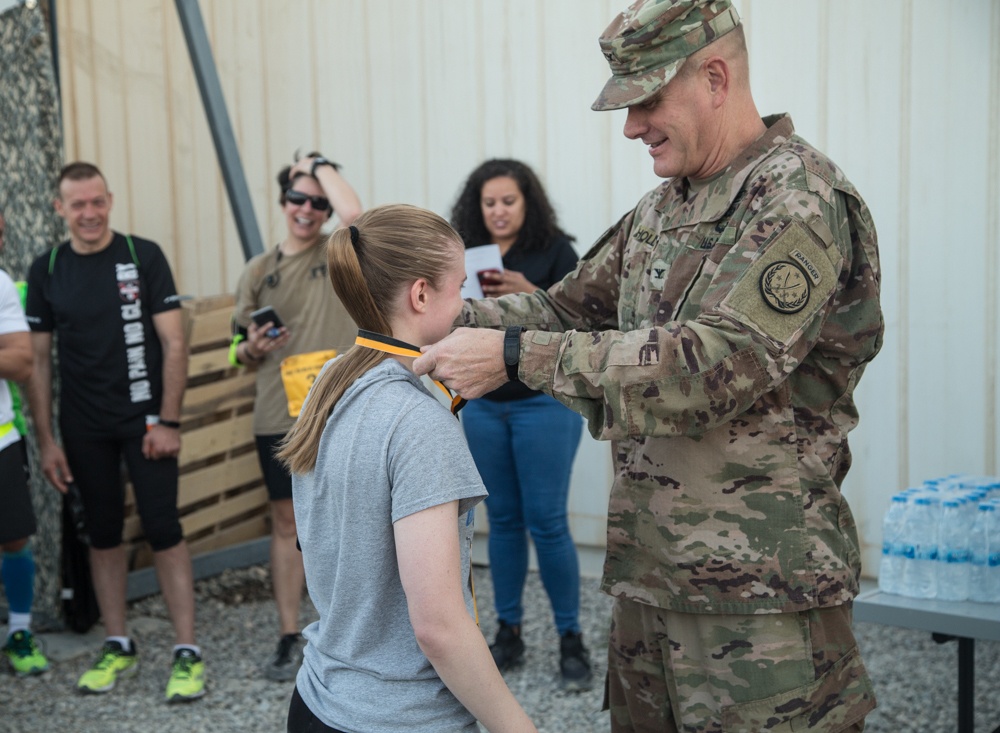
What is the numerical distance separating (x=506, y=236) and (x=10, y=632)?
8.60ft

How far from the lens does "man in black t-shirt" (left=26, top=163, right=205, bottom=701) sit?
14.0 ft

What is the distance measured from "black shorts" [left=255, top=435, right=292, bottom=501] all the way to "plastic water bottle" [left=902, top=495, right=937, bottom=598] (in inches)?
88.6

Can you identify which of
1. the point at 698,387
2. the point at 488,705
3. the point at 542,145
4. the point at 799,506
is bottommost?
the point at 488,705

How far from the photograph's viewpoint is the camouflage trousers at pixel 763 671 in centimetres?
198

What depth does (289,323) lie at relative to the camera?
431cm

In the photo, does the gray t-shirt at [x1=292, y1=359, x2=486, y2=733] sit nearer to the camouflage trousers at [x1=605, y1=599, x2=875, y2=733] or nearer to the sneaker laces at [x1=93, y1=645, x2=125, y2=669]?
the camouflage trousers at [x1=605, y1=599, x2=875, y2=733]

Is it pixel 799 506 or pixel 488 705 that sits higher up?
pixel 799 506

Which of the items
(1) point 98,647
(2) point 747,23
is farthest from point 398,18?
(1) point 98,647

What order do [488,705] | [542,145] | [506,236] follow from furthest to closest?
[542,145] < [506,236] < [488,705]

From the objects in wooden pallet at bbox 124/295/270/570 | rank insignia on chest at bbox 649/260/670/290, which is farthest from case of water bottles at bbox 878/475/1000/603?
wooden pallet at bbox 124/295/270/570

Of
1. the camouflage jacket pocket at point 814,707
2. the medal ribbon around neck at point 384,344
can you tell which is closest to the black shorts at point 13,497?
the medal ribbon around neck at point 384,344

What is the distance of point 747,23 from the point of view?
4602 millimetres

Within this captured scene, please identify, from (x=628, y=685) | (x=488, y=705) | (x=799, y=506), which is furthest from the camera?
(x=628, y=685)

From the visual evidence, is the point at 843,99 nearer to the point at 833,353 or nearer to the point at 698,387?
the point at 833,353
